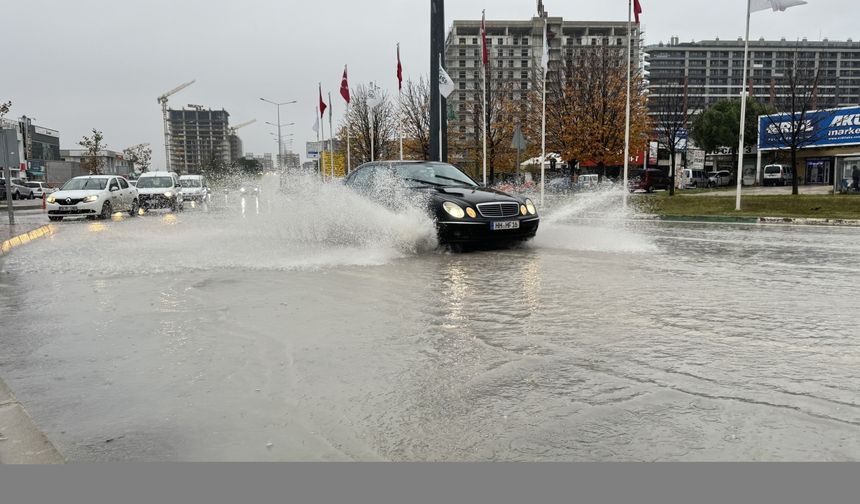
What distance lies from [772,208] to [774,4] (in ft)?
22.9

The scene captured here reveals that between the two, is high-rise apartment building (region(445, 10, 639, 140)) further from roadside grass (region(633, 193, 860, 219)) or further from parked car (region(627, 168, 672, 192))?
roadside grass (region(633, 193, 860, 219))

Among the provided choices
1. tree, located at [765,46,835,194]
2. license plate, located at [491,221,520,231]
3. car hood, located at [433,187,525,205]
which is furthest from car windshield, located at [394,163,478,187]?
tree, located at [765,46,835,194]

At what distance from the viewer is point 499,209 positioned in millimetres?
10961

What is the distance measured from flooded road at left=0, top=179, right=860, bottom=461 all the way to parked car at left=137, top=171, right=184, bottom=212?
64.4 ft

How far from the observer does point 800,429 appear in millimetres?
3357

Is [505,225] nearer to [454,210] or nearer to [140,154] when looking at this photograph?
[454,210]

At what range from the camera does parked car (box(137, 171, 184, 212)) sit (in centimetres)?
2859

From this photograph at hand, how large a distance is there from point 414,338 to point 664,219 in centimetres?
1896

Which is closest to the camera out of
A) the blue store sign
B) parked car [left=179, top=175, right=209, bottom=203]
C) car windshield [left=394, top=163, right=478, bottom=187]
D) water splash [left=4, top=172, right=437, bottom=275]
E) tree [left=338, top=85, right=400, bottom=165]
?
water splash [left=4, top=172, right=437, bottom=275]

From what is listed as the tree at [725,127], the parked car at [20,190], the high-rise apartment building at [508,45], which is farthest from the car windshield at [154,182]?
the high-rise apartment building at [508,45]

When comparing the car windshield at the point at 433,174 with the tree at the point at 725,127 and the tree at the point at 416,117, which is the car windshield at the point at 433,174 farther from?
the tree at the point at 725,127

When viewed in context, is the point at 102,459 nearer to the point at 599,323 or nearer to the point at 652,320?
the point at 599,323

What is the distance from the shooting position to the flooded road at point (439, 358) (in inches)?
131

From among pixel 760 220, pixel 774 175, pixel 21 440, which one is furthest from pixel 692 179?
pixel 21 440
